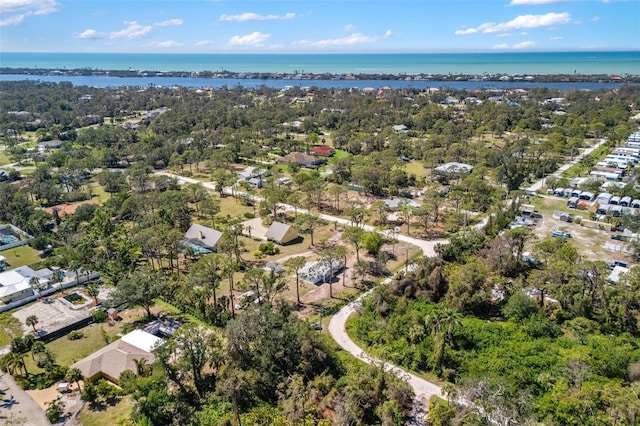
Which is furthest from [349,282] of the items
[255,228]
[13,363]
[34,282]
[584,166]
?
[584,166]

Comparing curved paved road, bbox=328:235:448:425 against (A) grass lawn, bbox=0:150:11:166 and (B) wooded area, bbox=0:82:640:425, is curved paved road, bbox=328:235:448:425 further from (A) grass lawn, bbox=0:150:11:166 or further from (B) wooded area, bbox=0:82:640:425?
(A) grass lawn, bbox=0:150:11:166

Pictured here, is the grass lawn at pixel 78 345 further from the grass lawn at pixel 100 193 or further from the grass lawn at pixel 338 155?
the grass lawn at pixel 338 155

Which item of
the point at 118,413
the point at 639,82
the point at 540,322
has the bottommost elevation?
the point at 118,413

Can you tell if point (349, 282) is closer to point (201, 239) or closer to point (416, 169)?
point (201, 239)

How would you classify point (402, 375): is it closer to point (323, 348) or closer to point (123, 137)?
point (323, 348)

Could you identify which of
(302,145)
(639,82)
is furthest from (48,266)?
(639,82)

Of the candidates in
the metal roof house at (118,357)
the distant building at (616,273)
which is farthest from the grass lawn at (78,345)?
the distant building at (616,273)
